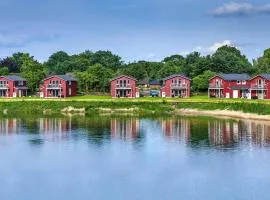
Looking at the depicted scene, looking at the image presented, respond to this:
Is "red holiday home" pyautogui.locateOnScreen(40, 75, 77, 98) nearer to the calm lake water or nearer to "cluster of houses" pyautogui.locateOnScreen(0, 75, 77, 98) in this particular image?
"cluster of houses" pyautogui.locateOnScreen(0, 75, 77, 98)

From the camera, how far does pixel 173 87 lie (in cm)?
9150

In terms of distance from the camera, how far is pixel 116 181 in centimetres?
3531

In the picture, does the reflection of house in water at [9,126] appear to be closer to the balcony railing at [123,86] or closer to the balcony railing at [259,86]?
the balcony railing at [123,86]

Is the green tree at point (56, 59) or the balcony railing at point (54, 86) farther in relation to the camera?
the green tree at point (56, 59)

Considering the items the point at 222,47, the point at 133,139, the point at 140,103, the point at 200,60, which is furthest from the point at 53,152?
the point at 222,47

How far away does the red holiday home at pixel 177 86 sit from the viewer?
300 ft

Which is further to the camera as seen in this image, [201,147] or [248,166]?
[201,147]

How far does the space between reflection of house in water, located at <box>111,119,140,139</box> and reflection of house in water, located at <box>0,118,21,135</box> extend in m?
9.95

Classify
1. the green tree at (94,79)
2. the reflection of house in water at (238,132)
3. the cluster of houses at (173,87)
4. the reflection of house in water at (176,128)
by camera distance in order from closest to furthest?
1. the reflection of house in water at (238,132)
2. the reflection of house in water at (176,128)
3. the cluster of houses at (173,87)
4. the green tree at (94,79)

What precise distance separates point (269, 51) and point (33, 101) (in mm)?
61127

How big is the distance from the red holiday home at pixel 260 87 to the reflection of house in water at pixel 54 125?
30.9 metres

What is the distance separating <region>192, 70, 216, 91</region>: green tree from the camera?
94688mm

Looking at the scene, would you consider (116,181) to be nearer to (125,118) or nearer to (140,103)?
(125,118)

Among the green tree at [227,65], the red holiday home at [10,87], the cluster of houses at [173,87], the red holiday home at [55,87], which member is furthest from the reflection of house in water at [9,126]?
the green tree at [227,65]
